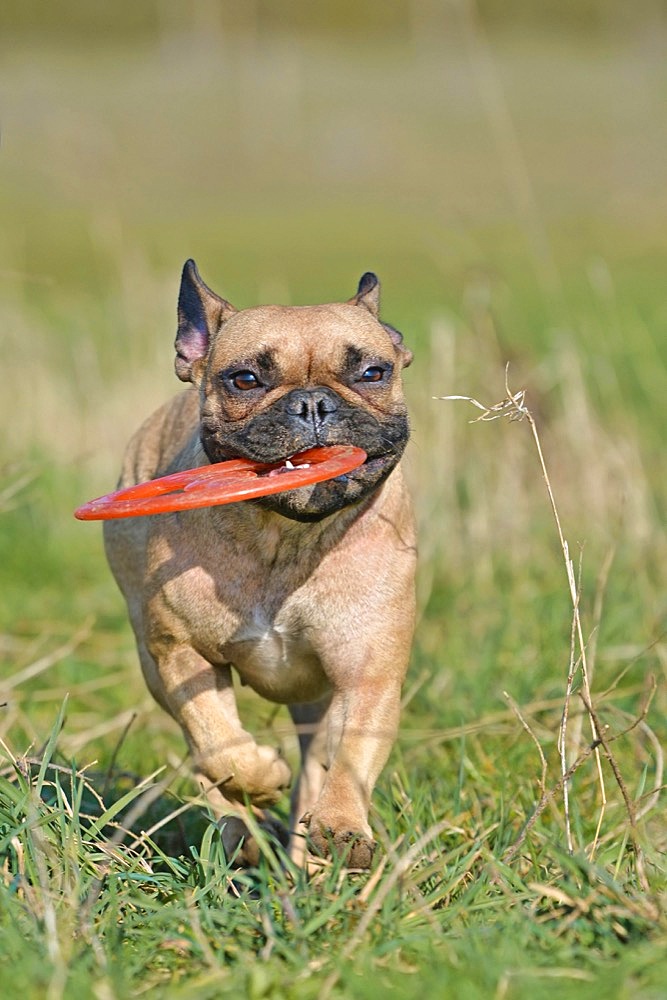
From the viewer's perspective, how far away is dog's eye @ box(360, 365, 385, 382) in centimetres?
504

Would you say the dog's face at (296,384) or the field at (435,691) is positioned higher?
the dog's face at (296,384)

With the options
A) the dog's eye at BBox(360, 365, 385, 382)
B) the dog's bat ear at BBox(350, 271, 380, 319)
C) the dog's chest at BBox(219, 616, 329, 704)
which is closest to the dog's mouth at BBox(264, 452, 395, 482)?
the dog's eye at BBox(360, 365, 385, 382)

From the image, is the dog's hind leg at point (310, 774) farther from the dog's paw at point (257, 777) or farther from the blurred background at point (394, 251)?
the dog's paw at point (257, 777)

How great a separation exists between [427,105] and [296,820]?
42.3 m

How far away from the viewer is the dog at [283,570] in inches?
189

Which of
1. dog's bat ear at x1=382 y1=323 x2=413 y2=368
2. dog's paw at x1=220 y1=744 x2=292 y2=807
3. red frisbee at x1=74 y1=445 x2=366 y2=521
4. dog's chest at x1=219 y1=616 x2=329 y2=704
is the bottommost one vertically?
dog's paw at x1=220 y1=744 x2=292 y2=807

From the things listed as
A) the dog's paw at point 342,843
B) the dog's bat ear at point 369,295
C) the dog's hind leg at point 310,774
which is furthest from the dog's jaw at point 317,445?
the dog's hind leg at point 310,774

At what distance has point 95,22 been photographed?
2953 inches

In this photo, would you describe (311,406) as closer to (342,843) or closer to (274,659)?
(274,659)

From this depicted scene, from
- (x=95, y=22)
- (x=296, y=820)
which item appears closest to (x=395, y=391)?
(x=296, y=820)

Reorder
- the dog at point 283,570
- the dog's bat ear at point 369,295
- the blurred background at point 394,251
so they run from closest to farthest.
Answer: the dog at point 283,570, the dog's bat ear at point 369,295, the blurred background at point 394,251

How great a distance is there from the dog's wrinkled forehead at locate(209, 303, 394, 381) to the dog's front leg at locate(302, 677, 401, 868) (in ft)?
3.64

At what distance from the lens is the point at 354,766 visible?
15.6 ft

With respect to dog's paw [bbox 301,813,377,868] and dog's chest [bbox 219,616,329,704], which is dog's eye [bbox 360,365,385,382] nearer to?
dog's chest [bbox 219,616,329,704]
